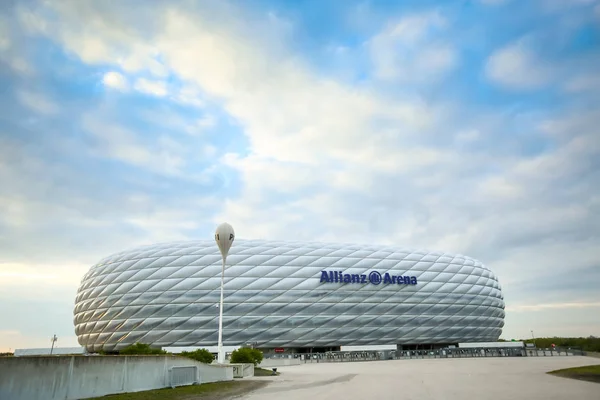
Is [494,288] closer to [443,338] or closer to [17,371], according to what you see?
[443,338]

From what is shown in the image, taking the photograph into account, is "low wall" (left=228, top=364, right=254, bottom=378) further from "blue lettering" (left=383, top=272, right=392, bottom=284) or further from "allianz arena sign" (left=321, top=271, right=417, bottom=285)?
"blue lettering" (left=383, top=272, right=392, bottom=284)

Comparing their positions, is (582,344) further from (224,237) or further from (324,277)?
(224,237)

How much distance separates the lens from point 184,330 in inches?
2143

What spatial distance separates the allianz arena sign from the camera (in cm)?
5925

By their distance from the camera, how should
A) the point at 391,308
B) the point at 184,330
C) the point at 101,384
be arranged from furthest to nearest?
1. the point at 391,308
2. the point at 184,330
3. the point at 101,384

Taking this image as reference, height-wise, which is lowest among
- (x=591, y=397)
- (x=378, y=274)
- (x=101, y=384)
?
(x=591, y=397)

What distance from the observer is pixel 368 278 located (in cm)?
6084

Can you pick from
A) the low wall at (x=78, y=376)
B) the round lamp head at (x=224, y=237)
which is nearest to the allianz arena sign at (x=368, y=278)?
the round lamp head at (x=224, y=237)

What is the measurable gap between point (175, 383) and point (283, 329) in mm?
40851

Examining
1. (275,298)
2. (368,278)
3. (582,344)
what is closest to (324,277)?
(368,278)

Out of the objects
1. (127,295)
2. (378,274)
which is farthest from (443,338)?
(127,295)

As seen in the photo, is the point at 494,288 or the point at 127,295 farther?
the point at 494,288

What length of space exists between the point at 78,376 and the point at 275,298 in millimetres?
46316

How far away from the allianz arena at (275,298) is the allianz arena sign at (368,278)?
147 mm
